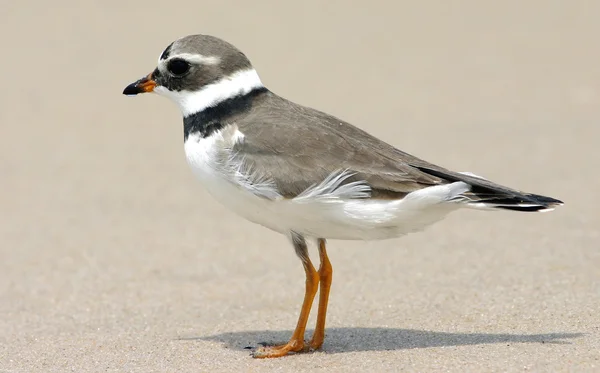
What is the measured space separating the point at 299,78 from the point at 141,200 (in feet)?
13.2

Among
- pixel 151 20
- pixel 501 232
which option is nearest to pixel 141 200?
pixel 501 232

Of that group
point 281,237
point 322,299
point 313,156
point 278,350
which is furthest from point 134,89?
point 281,237

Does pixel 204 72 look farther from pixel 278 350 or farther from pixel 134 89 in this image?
pixel 278 350

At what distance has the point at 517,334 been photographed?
636 cm

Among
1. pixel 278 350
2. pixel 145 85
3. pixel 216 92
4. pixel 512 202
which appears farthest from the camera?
pixel 145 85

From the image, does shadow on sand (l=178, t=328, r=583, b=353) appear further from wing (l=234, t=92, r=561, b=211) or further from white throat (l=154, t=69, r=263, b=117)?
white throat (l=154, t=69, r=263, b=117)

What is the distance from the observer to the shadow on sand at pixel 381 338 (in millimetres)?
6238

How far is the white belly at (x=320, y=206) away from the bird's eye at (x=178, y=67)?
21.9 inches

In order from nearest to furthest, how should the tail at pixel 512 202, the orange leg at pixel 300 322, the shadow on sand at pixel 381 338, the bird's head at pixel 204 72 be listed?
the tail at pixel 512 202, the shadow on sand at pixel 381 338, the orange leg at pixel 300 322, the bird's head at pixel 204 72

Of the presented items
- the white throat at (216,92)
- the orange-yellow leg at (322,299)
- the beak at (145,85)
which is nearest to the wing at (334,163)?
the white throat at (216,92)

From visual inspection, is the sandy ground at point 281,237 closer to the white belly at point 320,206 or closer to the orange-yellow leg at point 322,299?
the orange-yellow leg at point 322,299

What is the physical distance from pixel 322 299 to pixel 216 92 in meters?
1.57

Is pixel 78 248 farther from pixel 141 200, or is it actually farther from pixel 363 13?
pixel 363 13

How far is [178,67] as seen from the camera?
6.64 meters
